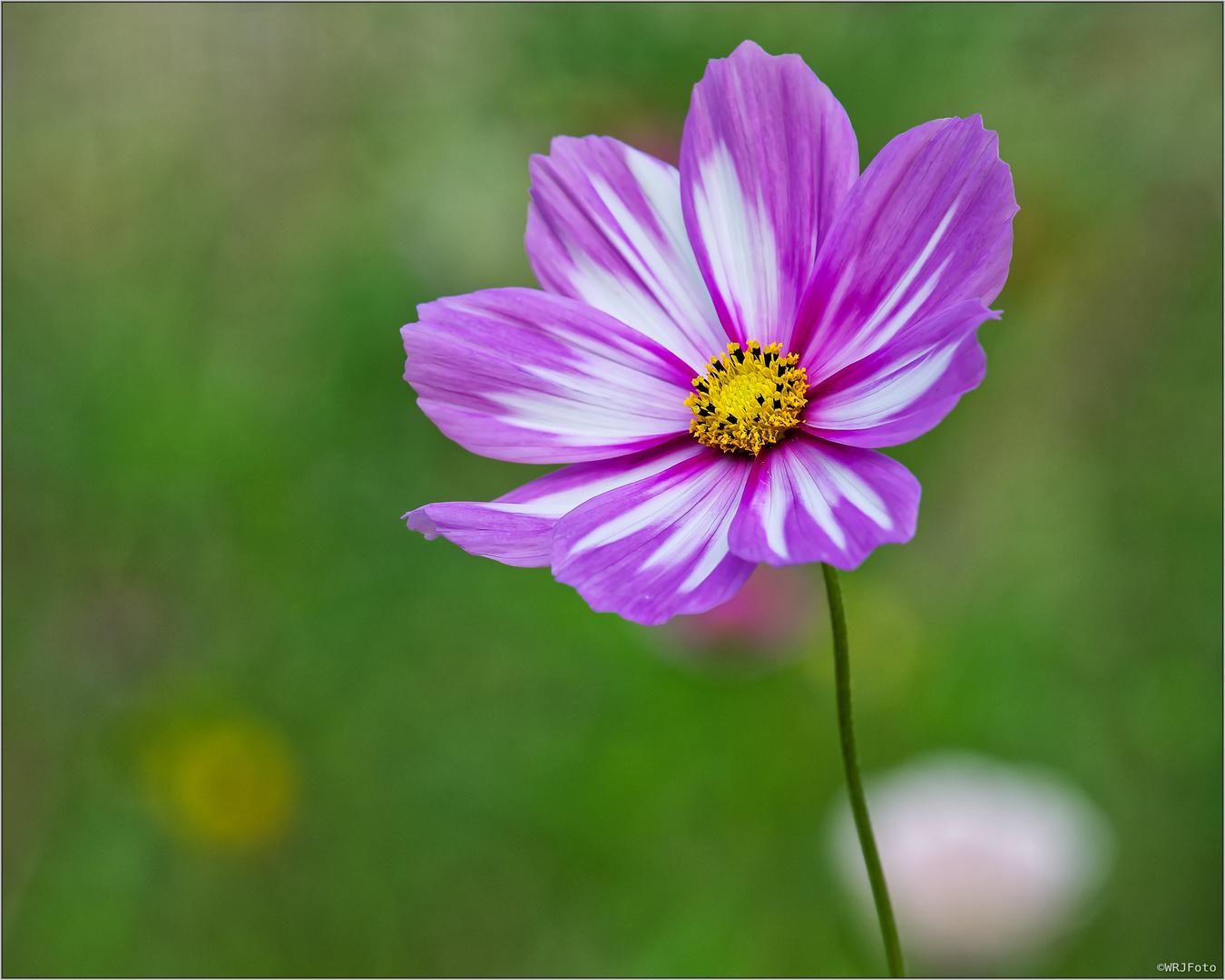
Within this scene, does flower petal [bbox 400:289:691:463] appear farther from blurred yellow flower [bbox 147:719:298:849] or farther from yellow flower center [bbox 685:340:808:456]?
blurred yellow flower [bbox 147:719:298:849]

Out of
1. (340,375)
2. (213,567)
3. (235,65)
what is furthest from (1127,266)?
(235,65)

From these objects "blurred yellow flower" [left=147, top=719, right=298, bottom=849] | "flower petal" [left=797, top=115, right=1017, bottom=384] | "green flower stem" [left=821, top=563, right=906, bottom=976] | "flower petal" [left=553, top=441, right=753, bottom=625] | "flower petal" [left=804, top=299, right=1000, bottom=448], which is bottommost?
"blurred yellow flower" [left=147, top=719, right=298, bottom=849]

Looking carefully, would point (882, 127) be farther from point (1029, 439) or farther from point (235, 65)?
point (235, 65)

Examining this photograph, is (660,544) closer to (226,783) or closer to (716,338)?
(716,338)

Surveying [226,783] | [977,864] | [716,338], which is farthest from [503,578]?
[716,338]

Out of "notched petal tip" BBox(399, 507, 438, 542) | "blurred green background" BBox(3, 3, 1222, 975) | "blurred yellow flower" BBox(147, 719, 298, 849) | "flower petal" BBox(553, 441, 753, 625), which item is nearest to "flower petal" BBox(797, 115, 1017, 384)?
"flower petal" BBox(553, 441, 753, 625)

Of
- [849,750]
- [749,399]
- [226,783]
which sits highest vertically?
[749,399]

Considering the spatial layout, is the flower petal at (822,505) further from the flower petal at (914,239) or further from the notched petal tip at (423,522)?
the notched petal tip at (423,522)
